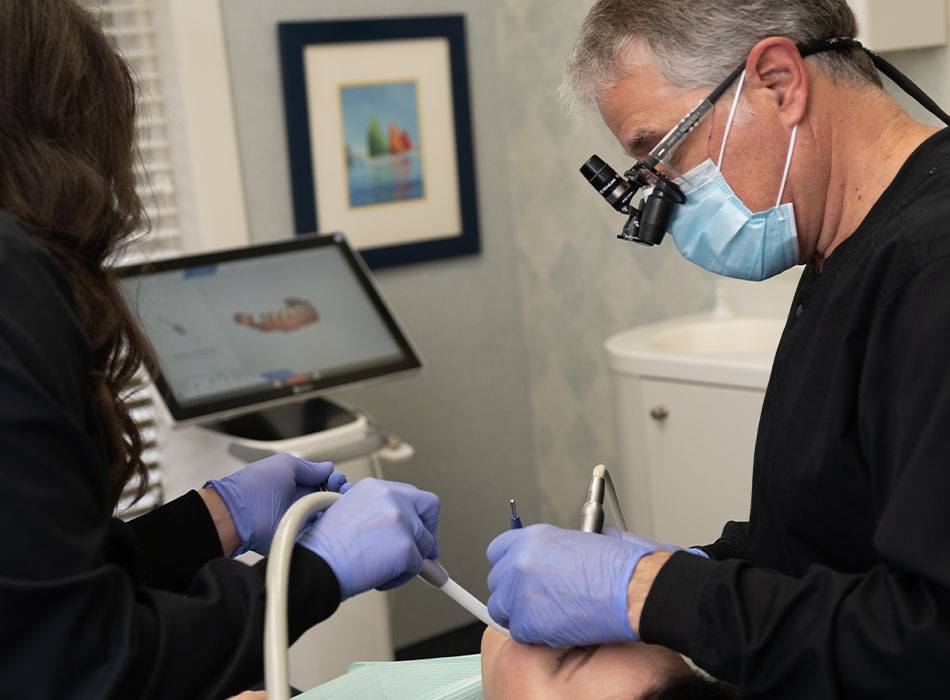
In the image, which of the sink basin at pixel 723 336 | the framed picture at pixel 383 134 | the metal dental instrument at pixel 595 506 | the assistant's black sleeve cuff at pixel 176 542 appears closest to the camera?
the metal dental instrument at pixel 595 506

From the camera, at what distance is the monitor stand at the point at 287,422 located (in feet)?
7.65

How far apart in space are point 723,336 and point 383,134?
1032 millimetres

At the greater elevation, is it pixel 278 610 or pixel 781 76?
pixel 781 76

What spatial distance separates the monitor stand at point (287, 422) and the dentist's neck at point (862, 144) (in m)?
1.31

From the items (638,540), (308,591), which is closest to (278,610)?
(308,591)

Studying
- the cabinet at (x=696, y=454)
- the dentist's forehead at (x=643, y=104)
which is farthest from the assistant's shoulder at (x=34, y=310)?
the cabinet at (x=696, y=454)

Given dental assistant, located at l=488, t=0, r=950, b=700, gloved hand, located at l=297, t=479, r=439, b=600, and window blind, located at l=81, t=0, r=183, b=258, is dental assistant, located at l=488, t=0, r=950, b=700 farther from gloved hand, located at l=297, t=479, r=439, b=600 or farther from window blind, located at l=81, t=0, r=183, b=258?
window blind, located at l=81, t=0, r=183, b=258

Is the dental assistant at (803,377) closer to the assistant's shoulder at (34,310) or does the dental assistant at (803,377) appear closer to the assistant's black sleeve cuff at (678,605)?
the assistant's black sleeve cuff at (678,605)

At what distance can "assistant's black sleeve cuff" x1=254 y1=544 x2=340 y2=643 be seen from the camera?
1046mm

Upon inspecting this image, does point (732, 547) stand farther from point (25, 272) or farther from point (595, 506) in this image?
point (25, 272)

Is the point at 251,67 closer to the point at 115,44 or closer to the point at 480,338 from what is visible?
the point at 480,338

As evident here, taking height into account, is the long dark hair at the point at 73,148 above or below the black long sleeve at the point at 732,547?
above

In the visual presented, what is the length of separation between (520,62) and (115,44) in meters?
2.16

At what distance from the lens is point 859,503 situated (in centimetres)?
110
